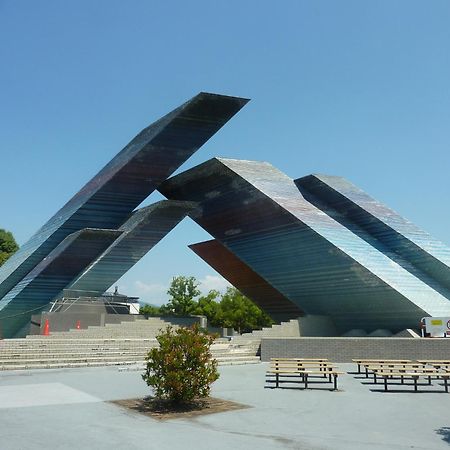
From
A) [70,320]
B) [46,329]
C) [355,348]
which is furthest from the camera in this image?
[70,320]

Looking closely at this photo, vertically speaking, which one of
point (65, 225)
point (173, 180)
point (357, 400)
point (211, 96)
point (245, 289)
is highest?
point (211, 96)

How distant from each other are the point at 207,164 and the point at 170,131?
3.08 m

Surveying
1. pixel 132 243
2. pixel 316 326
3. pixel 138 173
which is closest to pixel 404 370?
pixel 316 326

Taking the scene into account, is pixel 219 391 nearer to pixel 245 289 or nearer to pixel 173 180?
pixel 173 180

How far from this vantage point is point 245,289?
133ft

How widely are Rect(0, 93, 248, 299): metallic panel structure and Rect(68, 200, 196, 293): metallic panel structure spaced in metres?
1.57

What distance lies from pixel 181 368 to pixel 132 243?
70.1ft

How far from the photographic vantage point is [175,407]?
1035 cm

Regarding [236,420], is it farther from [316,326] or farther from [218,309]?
[218,309]

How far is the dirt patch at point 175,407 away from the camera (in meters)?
9.69

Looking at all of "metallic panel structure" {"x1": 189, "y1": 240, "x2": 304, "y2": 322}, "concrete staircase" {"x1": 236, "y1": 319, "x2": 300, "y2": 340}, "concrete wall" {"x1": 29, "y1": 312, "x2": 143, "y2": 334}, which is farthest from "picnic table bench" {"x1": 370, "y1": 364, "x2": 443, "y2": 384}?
"metallic panel structure" {"x1": 189, "y1": 240, "x2": 304, "y2": 322}

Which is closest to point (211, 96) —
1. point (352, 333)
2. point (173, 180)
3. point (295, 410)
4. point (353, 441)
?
point (173, 180)

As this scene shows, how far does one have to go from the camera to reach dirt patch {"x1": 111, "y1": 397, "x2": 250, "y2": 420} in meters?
9.69

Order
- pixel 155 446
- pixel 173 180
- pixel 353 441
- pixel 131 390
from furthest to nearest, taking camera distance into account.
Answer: pixel 173 180 → pixel 131 390 → pixel 353 441 → pixel 155 446
